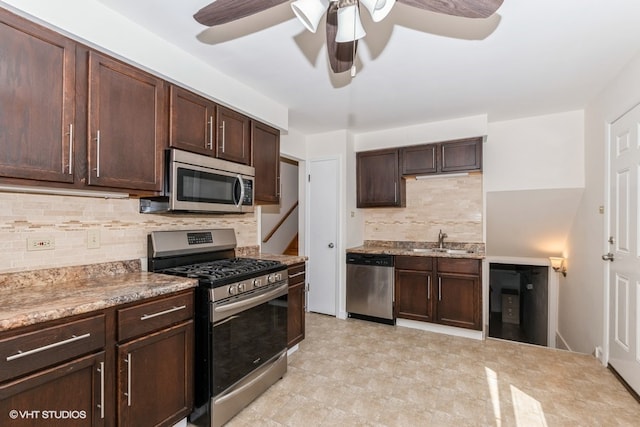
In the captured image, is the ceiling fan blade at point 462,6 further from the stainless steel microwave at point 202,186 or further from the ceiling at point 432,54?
the stainless steel microwave at point 202,186

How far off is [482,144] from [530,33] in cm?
165

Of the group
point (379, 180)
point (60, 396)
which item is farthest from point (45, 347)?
point (379, 180)

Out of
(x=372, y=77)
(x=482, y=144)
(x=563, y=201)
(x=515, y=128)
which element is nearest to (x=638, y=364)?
(x=563, y=201)

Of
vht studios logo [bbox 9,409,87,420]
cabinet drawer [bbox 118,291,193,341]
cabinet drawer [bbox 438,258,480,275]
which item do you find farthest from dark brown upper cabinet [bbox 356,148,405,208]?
vht studios logo [bbox 9,409,87,420]

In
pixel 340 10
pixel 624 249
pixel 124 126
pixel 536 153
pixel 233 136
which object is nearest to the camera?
pixel 340 10

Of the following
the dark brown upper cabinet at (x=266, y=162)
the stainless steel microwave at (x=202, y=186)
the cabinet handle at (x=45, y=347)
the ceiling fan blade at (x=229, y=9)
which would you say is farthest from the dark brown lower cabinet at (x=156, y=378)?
the ceiling fan blade at (x=229, y=9)

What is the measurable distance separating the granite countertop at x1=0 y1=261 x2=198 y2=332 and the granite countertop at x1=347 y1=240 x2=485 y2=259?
2462 mm

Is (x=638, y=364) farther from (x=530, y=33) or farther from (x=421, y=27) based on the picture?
(x=421, y=27)

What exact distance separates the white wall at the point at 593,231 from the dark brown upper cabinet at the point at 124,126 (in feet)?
10.9

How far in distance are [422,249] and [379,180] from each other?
3.47ft

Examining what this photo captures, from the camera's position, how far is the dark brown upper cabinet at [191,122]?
2.11 m

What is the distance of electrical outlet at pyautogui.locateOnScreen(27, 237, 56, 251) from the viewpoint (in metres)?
1.68

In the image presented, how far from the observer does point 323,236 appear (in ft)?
13.6

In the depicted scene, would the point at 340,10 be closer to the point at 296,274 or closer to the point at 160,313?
the point at 160,313
